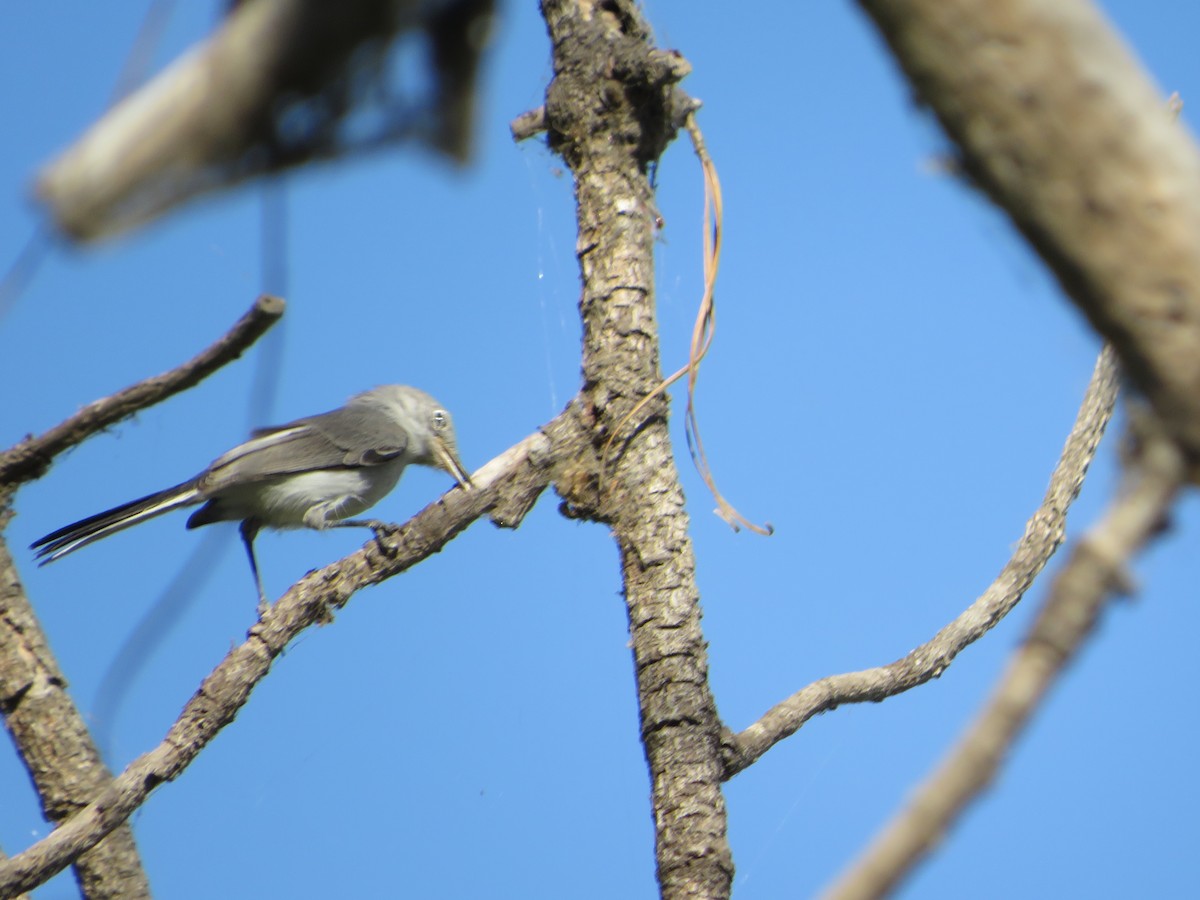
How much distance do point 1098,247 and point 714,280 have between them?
267 cm

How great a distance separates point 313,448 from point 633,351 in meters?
2.39

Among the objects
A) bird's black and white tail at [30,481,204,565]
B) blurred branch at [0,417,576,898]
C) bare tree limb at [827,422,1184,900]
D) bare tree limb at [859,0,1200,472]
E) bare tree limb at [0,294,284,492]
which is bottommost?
bare tree limb at [827,422,1184,900]

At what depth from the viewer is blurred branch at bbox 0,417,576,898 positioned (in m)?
3.29

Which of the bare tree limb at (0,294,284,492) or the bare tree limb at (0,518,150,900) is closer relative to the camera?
the bare tree limb at (0,294,284,492)

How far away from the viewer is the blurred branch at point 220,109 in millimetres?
992

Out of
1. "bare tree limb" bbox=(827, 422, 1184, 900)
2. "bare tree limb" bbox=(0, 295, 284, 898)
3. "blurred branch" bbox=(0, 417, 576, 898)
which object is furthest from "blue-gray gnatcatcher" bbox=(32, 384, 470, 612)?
"bare tree limb" bbox=(827, 422, 1184, 900)

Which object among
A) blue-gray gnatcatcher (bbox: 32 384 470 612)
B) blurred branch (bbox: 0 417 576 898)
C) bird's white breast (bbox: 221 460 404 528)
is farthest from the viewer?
bird's white breast (bbox: 221 460 404 528)

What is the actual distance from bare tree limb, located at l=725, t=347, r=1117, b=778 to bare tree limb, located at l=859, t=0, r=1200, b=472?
2623mm

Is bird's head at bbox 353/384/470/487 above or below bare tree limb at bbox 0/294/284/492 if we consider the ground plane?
above

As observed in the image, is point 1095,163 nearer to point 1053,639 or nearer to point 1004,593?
point 1053,639

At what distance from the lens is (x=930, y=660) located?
3.59 m

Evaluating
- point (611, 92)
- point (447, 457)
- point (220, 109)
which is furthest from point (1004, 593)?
point (220, 109)

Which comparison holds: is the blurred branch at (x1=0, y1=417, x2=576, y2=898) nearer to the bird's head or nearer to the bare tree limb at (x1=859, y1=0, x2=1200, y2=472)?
the bird's head

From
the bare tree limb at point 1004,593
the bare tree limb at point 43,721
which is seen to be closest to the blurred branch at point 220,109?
the bare tree limb at point 1004,593
